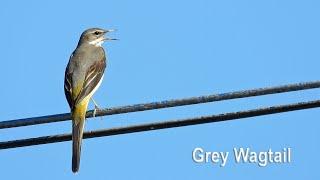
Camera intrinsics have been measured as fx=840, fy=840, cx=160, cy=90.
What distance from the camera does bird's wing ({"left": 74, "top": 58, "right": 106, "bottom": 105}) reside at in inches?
545

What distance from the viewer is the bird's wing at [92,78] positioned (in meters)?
13.8

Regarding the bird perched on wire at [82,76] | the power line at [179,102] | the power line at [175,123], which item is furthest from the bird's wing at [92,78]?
the power line at [175,123]

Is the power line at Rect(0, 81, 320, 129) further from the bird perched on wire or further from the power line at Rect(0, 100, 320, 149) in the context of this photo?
the bird perched on wire

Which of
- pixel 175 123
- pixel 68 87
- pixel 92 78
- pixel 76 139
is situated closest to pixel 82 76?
pixel 92 78

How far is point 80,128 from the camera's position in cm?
1270

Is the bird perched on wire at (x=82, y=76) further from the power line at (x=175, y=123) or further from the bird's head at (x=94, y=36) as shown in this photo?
the power line at (x=175, y=123)

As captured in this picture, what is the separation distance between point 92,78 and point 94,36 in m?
3.34

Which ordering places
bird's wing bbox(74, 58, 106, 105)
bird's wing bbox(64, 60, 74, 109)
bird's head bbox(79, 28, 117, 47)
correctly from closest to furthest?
bird's wing bbox(64, 60, 74, 109) < bird's wing bbox(74, 58, 106, 105) < bird's head bbox(79, 28, 117, 47)

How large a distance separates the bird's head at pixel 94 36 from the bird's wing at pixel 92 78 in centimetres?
166

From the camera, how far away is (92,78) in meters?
14.9

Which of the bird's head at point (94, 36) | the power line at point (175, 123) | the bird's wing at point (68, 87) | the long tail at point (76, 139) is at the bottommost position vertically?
the long tail at point (76, 139)

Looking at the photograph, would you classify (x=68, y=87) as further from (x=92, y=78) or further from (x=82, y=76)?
(x=92, y=78)

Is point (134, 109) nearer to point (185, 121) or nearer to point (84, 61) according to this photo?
point (185, 121)

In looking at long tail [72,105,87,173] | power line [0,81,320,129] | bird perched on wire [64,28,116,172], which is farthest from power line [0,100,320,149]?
bird perched on wire [64,28,116,172]
